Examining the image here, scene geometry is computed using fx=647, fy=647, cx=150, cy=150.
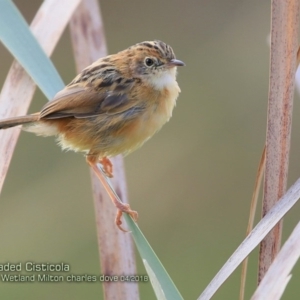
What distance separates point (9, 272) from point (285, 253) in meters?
1.56

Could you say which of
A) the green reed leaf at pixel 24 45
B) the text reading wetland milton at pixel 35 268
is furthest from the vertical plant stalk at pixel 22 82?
the text reading wetland milton at pixel 35 268

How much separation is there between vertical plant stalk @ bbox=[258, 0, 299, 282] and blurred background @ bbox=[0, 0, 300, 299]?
3602 millimetres

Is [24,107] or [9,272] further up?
[24,107]

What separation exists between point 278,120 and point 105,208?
1095mm

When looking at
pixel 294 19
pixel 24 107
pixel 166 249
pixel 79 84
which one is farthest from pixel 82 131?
pixel 166 249

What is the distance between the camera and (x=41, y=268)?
3160 millimetres

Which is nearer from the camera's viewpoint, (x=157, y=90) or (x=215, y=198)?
(x=157, y=90)

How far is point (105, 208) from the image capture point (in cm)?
319

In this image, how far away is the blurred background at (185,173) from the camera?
20.2ft

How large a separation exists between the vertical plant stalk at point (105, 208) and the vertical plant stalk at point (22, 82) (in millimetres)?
396

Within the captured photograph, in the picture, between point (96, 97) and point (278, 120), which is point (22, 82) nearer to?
point (96, 97)

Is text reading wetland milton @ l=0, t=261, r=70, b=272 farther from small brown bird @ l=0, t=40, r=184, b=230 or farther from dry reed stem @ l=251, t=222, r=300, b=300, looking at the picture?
dry reed stem @ l=251, t=222, r=300, b=300

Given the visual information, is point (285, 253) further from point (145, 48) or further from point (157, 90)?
point (145, 48)

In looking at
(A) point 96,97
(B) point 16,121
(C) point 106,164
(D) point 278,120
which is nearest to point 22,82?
(B) point 16,121
